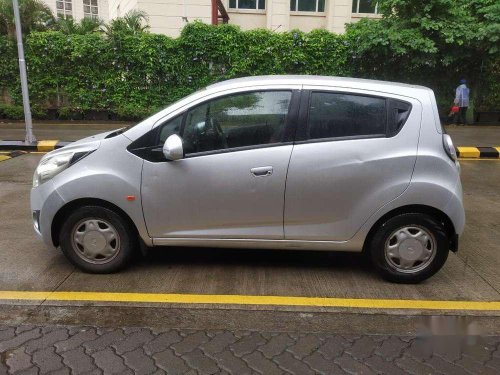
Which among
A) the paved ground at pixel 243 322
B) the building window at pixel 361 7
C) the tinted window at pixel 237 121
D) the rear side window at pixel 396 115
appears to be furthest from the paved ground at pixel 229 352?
the building window at pixel 361 7

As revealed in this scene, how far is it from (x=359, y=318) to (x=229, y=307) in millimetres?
954

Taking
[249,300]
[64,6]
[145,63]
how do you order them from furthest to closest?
[64,6] < [145,63] < [249,300]

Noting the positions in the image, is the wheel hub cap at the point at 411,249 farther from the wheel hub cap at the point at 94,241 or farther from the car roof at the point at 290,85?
the wheel hub cap at the point at 94,241

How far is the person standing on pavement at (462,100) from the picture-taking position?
15555mm

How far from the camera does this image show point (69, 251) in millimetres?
4082

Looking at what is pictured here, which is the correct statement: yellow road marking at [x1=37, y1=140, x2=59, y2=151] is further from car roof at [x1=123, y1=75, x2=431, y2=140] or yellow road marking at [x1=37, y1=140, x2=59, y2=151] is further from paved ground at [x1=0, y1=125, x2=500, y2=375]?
car roof at [x1=123, y1=75, x2=431, y2=140]

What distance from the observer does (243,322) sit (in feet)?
11.2

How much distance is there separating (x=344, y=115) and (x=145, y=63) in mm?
13597

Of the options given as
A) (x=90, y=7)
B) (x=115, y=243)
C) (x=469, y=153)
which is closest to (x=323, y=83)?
(x=115, y=243)

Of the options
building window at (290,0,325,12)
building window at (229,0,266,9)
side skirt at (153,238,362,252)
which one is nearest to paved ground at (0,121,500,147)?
side skirt at (153,238,362,252)

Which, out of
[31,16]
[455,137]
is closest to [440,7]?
[455,137]

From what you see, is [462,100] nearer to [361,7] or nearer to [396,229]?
[361,7]

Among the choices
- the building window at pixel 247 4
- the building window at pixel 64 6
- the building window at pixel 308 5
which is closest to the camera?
the building window at pixel 247 4

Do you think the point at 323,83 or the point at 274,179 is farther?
the point at 323,83
